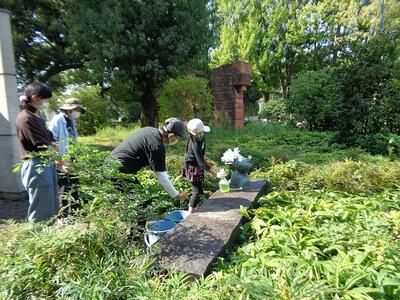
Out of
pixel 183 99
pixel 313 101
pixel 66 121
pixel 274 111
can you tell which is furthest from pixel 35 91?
pixel 274 111

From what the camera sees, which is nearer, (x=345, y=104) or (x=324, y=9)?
(x=345, y=104)

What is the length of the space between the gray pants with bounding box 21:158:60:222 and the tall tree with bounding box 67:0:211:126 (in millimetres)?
5010

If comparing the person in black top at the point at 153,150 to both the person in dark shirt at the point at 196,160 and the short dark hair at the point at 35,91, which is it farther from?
the short dark hair at the point at 35,91

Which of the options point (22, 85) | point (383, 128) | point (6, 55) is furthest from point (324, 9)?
point (6, 55)

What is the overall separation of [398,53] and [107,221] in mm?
9017

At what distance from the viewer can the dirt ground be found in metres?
4.73

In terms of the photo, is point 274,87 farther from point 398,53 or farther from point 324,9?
point 398,53

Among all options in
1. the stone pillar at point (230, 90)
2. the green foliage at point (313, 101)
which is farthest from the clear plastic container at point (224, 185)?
the stone pillar at point (230, 90)

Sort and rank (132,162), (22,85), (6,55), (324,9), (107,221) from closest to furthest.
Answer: (107,221) → (132,162) → (6,55) → (22,85) → (324,9)

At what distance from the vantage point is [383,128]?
7848 millimetres

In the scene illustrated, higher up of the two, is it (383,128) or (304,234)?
(383,128)

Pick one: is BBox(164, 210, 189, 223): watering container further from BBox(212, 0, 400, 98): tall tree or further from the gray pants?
BBox(212, 0, 400, 98): tall tree

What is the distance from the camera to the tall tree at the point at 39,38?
8891 millimetres

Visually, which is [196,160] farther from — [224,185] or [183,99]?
[183,99]
